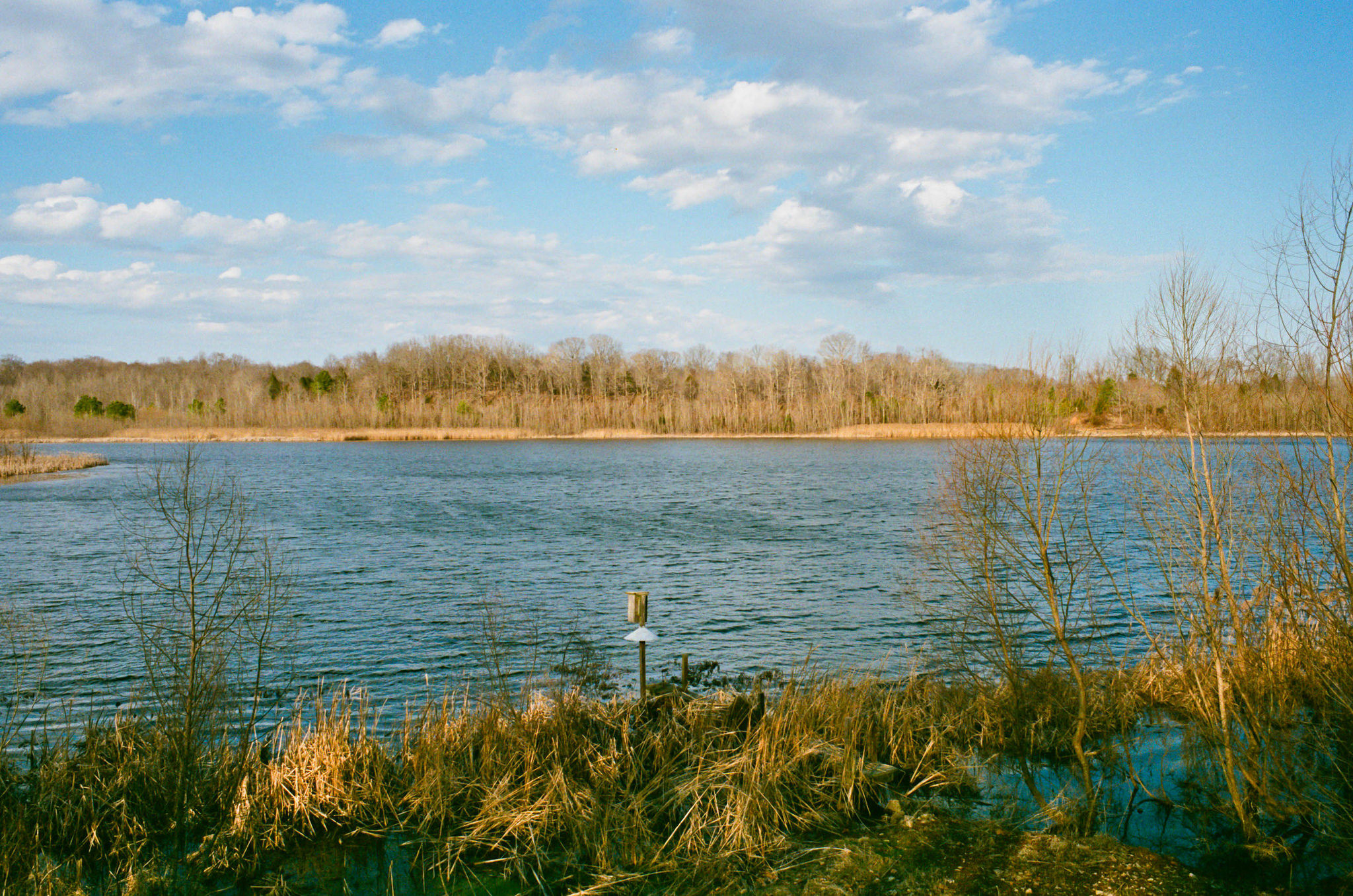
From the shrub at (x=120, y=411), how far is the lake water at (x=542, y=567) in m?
87.1

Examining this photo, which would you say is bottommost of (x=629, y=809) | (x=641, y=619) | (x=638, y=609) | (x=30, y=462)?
(x=629, y=809)

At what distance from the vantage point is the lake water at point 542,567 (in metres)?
16.0

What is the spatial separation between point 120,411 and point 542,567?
5284 inches

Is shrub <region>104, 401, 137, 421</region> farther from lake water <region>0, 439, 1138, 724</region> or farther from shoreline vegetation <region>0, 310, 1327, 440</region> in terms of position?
lake water <region>0, 439, 1138, 724</region>

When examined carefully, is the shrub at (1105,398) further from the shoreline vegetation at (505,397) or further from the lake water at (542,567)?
the shoreline vegetation at (505,397)

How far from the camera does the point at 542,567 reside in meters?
25.2

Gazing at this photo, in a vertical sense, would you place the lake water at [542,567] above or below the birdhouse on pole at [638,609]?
below

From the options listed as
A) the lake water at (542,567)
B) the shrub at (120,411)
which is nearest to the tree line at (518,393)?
the shrub at (120,411)

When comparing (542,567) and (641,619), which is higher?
(641,619)

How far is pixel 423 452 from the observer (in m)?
94.1

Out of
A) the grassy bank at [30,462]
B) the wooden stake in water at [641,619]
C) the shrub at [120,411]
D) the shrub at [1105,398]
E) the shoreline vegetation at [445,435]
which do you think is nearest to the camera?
the shrub at [1105,398]

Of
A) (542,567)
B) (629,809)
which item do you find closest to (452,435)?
(542,567)

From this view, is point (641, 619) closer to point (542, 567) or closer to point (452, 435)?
point (542, 567)

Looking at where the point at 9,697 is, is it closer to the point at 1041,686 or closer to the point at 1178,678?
the point at 1041,686
